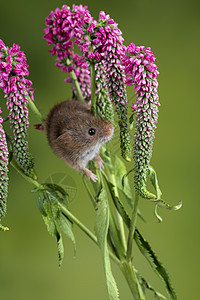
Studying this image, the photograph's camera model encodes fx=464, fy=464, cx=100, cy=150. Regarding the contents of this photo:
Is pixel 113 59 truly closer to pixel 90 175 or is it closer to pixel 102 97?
pixel 102 97

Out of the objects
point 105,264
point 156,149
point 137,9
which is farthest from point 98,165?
point 137,9

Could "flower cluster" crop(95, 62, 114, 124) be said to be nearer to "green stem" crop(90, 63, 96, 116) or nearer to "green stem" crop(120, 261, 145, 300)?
"green stem" crop(90, 63, 96, 116)

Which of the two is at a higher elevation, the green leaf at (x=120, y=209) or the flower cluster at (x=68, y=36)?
the flower cluster at (x=68, y=36)

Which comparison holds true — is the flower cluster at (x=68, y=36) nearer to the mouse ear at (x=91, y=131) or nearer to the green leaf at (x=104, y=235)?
the mouse ear at (x=91, y=131)

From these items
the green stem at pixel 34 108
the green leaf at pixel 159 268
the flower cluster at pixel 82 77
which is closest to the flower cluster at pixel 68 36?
the flower cluster at pixel 82 77

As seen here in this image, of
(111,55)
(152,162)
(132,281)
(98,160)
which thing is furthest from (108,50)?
(152,162)

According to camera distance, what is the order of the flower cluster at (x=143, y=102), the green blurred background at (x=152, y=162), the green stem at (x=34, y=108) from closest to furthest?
the flower cluster at (x=143, y=102), the green stem at (x=34, y=108), the green blurred background at (x=152, y=162)
